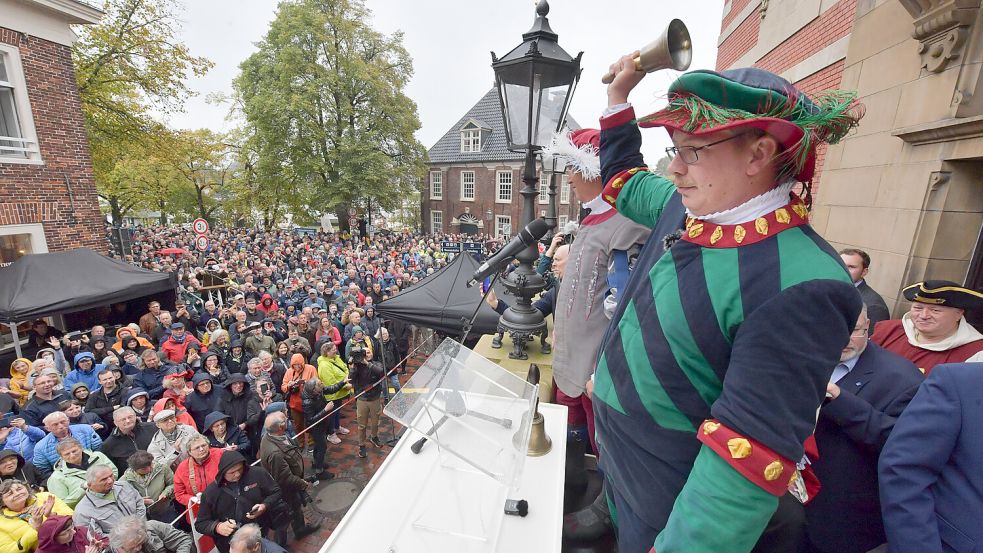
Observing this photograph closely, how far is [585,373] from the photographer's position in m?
2.51

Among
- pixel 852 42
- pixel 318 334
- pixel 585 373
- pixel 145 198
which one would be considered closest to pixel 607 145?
pixel 585 373

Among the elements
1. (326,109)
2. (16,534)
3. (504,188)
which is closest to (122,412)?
(16,534)

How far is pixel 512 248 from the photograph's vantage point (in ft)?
8.37

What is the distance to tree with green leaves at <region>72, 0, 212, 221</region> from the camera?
1137cm

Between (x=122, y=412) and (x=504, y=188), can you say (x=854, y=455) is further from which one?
(x=504, y=188)

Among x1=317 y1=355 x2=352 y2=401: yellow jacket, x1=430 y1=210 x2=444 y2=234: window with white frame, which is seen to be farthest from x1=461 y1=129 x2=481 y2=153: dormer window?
x1=317 y1=355 x2=352 y2=401: yellow jacket

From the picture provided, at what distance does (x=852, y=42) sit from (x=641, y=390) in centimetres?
555

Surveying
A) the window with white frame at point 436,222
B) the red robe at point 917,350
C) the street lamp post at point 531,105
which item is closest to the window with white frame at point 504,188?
the window with white frame at point 436,222

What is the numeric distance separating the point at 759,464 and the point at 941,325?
99.1 inches

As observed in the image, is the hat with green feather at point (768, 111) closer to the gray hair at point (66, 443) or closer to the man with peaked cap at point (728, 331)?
the man with peaked cap at point (728, 331)

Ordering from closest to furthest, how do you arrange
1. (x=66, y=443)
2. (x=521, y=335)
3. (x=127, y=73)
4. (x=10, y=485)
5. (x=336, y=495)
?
1. (x=10, y=485)
2. (x=521, y=335)
3. (x=66, y=443)
4. (x=336, y=495)
5. (x=127, y=73)

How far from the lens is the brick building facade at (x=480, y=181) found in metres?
31.3

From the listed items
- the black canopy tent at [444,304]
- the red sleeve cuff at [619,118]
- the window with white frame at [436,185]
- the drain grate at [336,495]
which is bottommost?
the drain grate at [336,495]

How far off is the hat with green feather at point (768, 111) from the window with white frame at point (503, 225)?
101ft
